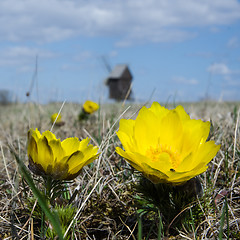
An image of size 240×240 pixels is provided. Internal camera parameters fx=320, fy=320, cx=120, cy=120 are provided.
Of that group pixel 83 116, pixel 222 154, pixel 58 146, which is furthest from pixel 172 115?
pixel 83 116

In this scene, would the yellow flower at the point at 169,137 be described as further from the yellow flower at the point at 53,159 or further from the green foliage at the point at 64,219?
the green foliage at the point at 64,219

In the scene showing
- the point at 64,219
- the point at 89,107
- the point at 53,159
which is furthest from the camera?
the point at 89,107

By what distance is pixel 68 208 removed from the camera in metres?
1.29

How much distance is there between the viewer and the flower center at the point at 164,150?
1251 millimetres

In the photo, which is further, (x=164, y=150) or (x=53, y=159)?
(x=164, y=150)

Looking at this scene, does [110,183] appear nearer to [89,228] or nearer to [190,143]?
[89,228]

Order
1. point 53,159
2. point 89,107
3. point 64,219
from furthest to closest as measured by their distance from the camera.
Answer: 1. point 89,107
2. point 64,219
3. point 53,159

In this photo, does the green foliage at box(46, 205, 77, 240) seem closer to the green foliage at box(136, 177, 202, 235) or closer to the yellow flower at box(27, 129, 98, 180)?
the yellow flower at box(27, 129, 98, 180)

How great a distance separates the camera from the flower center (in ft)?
4.10

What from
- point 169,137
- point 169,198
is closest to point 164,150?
point 169,137

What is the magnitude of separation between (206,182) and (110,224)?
566 millimetres

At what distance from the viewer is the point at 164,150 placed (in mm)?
1314

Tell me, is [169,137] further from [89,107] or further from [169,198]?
[89,107]

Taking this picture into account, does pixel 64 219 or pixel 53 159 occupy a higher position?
pixel 53 159
